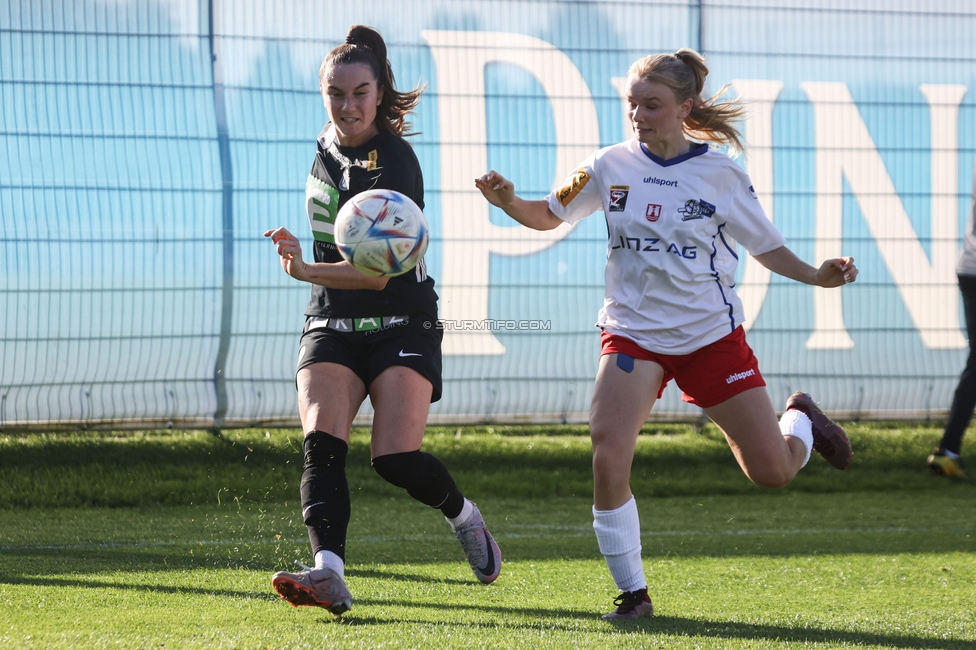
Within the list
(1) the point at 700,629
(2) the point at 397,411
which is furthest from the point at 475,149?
(1) the point at 700,629

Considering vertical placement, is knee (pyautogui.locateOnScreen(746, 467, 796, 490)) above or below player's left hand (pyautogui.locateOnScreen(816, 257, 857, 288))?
below

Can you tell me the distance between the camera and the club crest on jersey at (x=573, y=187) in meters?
3.84

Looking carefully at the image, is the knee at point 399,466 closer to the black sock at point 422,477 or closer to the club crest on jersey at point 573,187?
the black sock at point 422,477

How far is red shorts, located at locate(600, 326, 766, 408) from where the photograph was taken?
3602mm

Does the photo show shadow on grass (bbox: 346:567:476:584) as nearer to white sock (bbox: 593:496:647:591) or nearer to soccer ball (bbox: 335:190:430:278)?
white sock (bbox: 593:496:647:591)

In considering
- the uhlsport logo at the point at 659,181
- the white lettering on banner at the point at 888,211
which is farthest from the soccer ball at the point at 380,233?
the white lettering on banner at the point at 888,211

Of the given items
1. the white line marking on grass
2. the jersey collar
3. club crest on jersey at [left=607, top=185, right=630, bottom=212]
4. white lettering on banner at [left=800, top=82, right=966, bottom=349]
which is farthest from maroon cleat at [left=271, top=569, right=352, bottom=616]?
white lettering on banner at [left=800, top=82, right=966, bottom=349]

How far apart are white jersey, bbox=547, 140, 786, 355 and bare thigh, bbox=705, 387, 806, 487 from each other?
0.80 feet

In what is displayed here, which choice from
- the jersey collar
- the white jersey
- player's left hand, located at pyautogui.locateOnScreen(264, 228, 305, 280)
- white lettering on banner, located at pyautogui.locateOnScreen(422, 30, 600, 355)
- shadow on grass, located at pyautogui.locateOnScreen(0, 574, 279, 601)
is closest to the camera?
player's left hand, located at pyautogui.locateOnScreen(264, 228, 305, 280)

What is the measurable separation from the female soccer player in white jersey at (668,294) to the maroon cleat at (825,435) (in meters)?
0.57

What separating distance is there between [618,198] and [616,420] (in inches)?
31.3

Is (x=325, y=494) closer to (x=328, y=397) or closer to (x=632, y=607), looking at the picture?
(x=328, y=397)

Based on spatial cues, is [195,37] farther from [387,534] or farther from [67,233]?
[387,534]

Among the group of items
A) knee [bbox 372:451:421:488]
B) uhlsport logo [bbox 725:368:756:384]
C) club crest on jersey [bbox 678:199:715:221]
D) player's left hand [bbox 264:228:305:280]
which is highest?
club crest on jersey [bbox 678:199:715:221]
